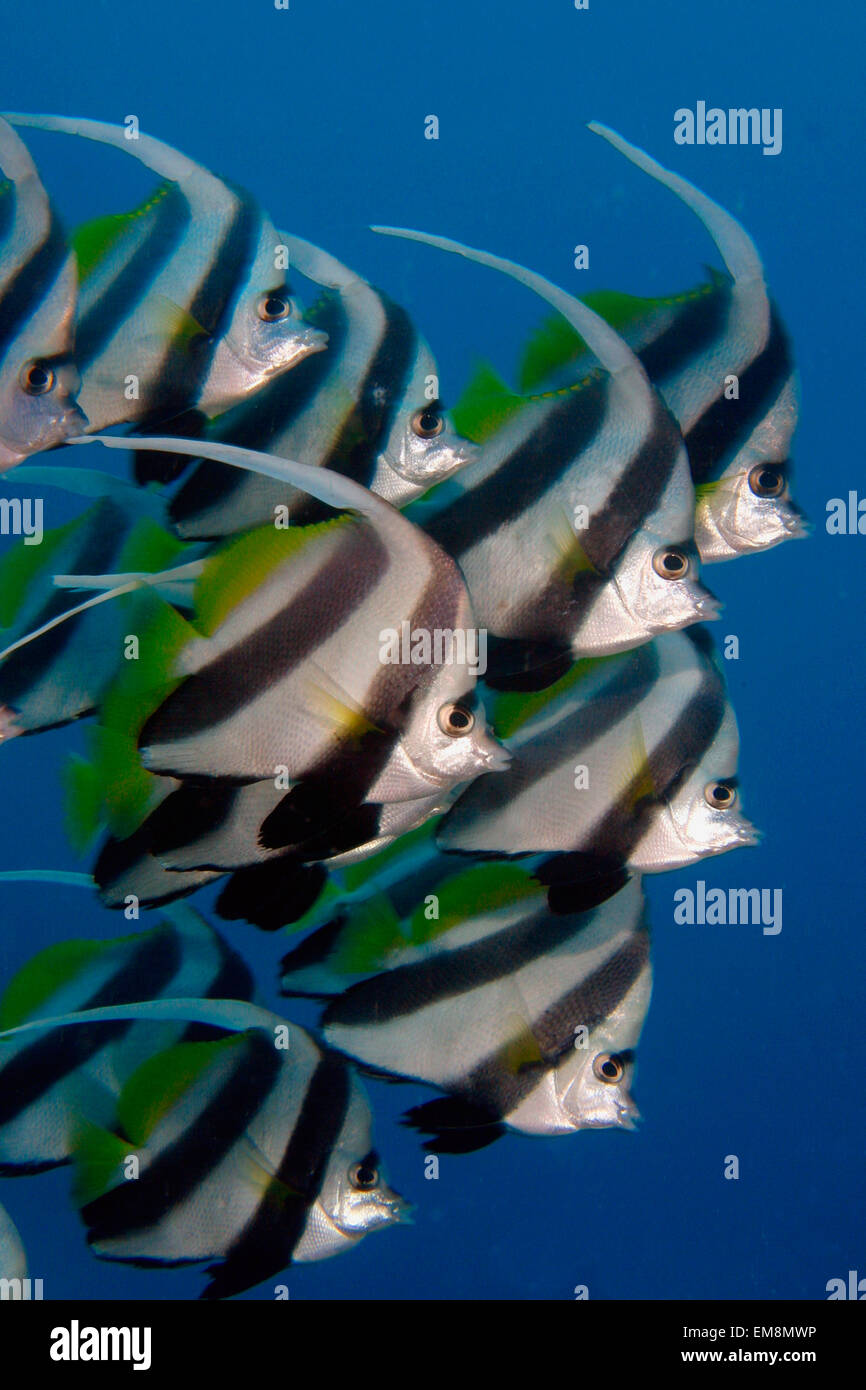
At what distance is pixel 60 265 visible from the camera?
143 centimetres

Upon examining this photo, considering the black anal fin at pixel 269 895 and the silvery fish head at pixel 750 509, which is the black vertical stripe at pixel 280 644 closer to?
the black anal fin at pixel 269 895

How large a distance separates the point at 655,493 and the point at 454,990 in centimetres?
97

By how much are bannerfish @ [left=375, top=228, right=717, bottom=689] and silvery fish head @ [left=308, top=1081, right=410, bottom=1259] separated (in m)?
1.06

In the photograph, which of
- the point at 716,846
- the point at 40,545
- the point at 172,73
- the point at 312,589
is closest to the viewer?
the point at 312,589

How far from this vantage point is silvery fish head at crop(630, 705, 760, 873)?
65.2 inches

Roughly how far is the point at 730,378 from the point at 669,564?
42 cm

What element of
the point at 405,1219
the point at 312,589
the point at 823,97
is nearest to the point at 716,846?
the point at 312,589

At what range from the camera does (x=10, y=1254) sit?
1789 mm

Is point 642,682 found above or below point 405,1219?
above

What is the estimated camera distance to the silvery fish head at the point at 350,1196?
6.18 feet

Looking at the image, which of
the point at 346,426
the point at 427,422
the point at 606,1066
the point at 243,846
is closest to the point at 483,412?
the point at 427,422

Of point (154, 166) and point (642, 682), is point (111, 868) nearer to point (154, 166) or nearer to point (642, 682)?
point (642, 682)

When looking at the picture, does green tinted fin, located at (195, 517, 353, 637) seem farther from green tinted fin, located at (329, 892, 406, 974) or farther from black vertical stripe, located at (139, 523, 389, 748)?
green tinted fin, located at (329, 892, 406, 974)

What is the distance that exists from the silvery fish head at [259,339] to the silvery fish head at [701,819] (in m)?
0.99
